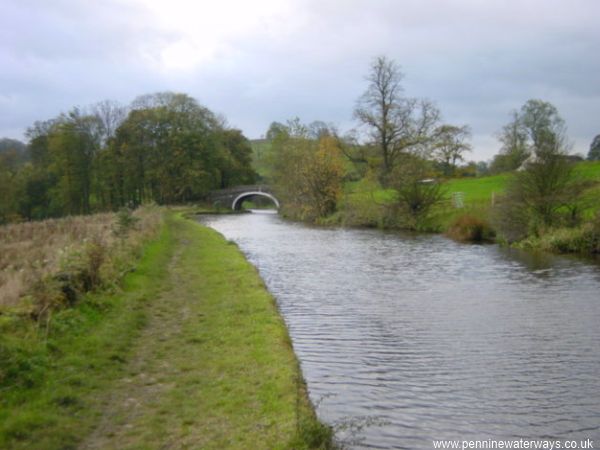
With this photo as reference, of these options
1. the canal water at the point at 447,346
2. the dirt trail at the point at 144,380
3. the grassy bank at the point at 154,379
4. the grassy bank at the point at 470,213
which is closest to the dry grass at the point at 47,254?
the grassy bank at the point at 154,379

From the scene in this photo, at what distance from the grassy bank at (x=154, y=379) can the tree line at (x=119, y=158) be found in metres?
61.7

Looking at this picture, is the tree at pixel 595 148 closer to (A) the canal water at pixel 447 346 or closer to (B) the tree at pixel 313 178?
(B) the tree at pixel 313 178

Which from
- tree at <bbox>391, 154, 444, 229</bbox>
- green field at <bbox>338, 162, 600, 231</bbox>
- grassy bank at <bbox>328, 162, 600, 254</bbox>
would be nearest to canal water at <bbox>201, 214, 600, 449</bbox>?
grassy bank at <bbox>328, 162, 600, 254</bbox>

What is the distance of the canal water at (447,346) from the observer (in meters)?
7.33

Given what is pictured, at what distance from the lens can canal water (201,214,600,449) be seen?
7328 millimetres

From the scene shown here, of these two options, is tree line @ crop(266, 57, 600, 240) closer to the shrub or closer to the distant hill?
the shrub

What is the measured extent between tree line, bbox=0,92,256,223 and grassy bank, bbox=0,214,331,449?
2430 inches

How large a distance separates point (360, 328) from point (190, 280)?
22.4 ft

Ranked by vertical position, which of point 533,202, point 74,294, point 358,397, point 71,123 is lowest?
point 358,397

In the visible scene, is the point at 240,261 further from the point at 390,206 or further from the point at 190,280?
the point at 390,206

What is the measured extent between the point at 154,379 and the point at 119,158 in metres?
70.6

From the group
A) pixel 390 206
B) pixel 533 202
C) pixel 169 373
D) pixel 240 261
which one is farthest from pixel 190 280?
pixel 390 206

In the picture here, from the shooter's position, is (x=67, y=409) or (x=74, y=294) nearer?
(x=67, y=409)

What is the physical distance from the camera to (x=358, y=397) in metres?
8.13
